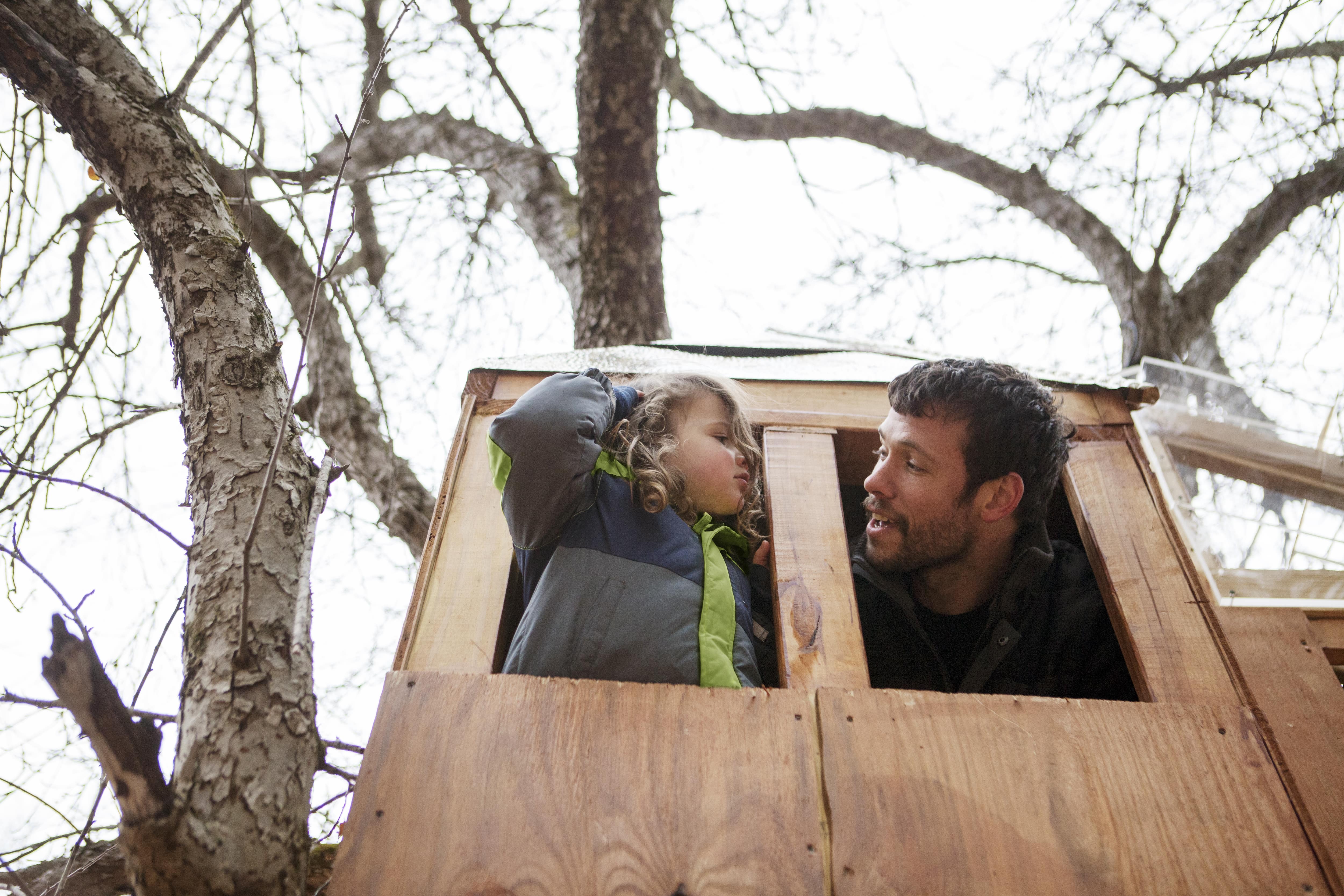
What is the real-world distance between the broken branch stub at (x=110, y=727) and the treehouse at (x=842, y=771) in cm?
33

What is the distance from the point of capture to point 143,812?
3.25ft

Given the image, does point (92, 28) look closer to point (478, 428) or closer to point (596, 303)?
point (478, 428)

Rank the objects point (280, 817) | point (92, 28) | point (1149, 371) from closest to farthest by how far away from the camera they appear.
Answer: point (280, 817) < point (92, 28) < point (1149, 371)

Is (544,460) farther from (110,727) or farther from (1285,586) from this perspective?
(1285,586)

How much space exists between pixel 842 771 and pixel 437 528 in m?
0.96

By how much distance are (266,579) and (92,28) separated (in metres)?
1.32

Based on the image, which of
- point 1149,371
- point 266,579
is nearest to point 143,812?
point 266,579

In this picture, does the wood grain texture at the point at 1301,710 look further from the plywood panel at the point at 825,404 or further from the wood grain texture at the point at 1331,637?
the plywood panel at the point at 825,404

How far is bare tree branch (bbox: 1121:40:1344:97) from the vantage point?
3.06 meters

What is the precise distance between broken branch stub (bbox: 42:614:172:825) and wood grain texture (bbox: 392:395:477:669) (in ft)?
1.92

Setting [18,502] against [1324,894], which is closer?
[1324,894]

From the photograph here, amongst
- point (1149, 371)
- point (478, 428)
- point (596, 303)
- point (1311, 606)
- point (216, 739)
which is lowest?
point (216, 739)

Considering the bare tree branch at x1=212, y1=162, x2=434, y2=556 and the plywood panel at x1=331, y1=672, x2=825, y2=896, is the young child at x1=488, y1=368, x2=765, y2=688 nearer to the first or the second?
the plywood panel at x1=331, y1=672, x2=825, y2=896

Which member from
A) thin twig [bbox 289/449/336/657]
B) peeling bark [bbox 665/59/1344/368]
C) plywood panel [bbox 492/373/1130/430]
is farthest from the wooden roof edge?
peeling bark [bbox 665/59/1344/368]
